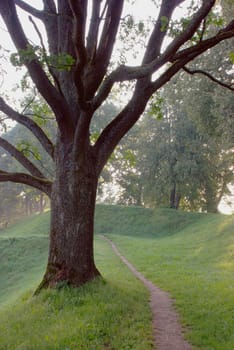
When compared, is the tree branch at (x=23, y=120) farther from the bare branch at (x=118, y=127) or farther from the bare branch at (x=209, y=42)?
the bare branch at (x=209, y=42)

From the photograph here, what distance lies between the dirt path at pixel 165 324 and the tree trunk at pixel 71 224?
186 cm

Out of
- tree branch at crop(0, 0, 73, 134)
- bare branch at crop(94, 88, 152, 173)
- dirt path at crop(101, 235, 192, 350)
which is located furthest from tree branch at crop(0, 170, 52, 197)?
dirt path at crop(101, 235, 192, 350)

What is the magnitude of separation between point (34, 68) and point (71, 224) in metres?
3.82

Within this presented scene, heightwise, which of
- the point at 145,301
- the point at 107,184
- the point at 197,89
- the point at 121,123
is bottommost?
the point at 145,301

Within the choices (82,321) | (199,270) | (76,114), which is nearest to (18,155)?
(76,114)

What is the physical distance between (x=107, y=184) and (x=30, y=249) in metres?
26.0

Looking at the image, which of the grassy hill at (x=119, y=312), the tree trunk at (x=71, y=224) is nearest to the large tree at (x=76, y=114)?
the tree trunk at (x=71, y=224)

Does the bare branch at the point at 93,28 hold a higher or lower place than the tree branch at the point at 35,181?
higher

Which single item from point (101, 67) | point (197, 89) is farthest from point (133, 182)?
point (101, 67)

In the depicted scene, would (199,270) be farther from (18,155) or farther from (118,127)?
(18,155)

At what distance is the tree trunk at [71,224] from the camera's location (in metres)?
8.55

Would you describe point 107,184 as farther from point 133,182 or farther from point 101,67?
point 101,67

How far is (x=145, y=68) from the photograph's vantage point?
6.84 m

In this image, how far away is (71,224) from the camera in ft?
28.5
